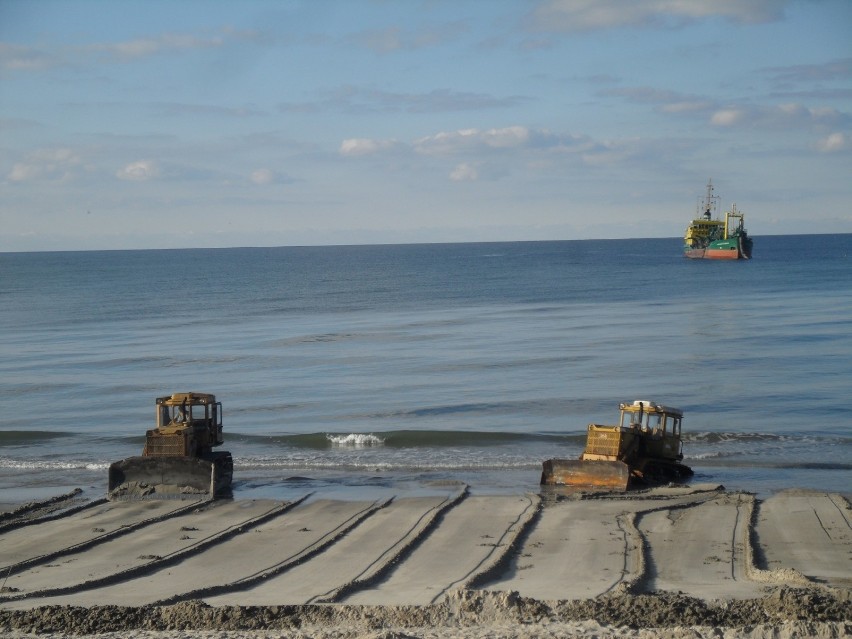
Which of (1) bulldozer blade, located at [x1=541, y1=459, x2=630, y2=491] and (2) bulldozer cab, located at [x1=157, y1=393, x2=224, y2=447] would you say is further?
(2) bulldozer cab, located at [x1=157, y1=393, x2=224, y2=447]

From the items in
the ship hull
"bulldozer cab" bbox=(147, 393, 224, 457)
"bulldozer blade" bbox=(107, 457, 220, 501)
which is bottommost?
"bulldozer blade" bbox=(107, 457, 220, 501)

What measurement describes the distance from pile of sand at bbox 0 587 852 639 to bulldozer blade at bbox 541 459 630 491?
10.5 m

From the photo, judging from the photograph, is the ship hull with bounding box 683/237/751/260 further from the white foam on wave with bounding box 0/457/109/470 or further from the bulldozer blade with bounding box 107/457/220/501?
the bulldozer blade with bounding box 107/457/220/501

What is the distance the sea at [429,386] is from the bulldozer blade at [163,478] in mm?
1674

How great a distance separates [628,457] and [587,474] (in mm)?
1324

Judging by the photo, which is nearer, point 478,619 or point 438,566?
point 478,619

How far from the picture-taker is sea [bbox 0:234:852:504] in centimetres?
2980

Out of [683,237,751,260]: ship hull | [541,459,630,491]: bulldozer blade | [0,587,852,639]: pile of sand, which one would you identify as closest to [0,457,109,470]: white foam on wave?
[541,459,630,491]: bulldozer blade

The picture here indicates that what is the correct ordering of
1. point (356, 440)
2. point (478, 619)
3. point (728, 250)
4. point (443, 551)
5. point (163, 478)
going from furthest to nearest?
point (728, 250) < point (356, 440) < point (163, 478) < point (443, 551) < point (478, 619)

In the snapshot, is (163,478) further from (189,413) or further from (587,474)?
(587,474)

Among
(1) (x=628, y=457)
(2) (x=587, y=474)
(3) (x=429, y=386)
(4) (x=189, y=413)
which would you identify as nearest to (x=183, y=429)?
(4) (x=189, y=413)

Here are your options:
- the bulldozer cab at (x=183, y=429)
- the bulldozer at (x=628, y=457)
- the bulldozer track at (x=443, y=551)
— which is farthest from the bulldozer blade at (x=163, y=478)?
the bulldozer at (x=628, y=457)

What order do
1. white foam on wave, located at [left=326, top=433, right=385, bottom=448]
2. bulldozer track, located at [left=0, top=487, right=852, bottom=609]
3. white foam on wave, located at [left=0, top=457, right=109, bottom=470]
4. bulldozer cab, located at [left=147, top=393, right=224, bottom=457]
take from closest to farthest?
bulldozer track, located at [left=0, top=487, right=852, bottom=609], bulldozer cab, located at [left=147, top=393, right=224, bottom=457], white foam on wave, located at [left=0, top=457, right=109, bottom=470], white foam on wave, located at [left=326, top=433, right=385, bottom=448]

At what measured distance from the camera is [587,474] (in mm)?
25094
